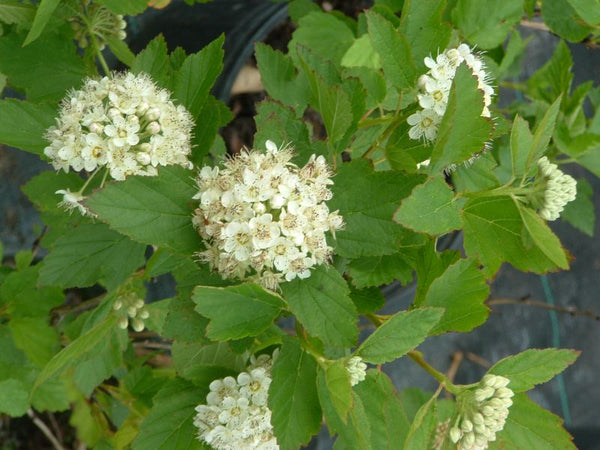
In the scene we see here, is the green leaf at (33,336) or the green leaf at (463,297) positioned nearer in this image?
the green leaf at (463,297)

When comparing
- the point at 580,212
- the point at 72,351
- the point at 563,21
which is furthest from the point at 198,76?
the point at 580,212

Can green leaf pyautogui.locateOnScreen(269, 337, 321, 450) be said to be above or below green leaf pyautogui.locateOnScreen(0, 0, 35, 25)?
below

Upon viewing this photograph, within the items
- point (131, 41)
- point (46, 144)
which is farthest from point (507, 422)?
point (131, 41)

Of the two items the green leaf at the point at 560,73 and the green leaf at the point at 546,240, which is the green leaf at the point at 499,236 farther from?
the green leaf at the point at 560,73

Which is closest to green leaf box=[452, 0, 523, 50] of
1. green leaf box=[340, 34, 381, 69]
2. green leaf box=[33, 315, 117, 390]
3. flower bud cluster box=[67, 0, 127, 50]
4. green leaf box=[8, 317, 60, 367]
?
green leaf box=[340, 34, 381, 69]

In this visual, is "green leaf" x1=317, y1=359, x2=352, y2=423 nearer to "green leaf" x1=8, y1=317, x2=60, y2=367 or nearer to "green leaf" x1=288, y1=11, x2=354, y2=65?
"green leaf" x1=8, y1=317, x2=60, y2=367

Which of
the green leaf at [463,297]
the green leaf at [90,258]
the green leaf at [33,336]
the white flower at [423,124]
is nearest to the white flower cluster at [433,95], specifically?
the white flower at [423,124]
